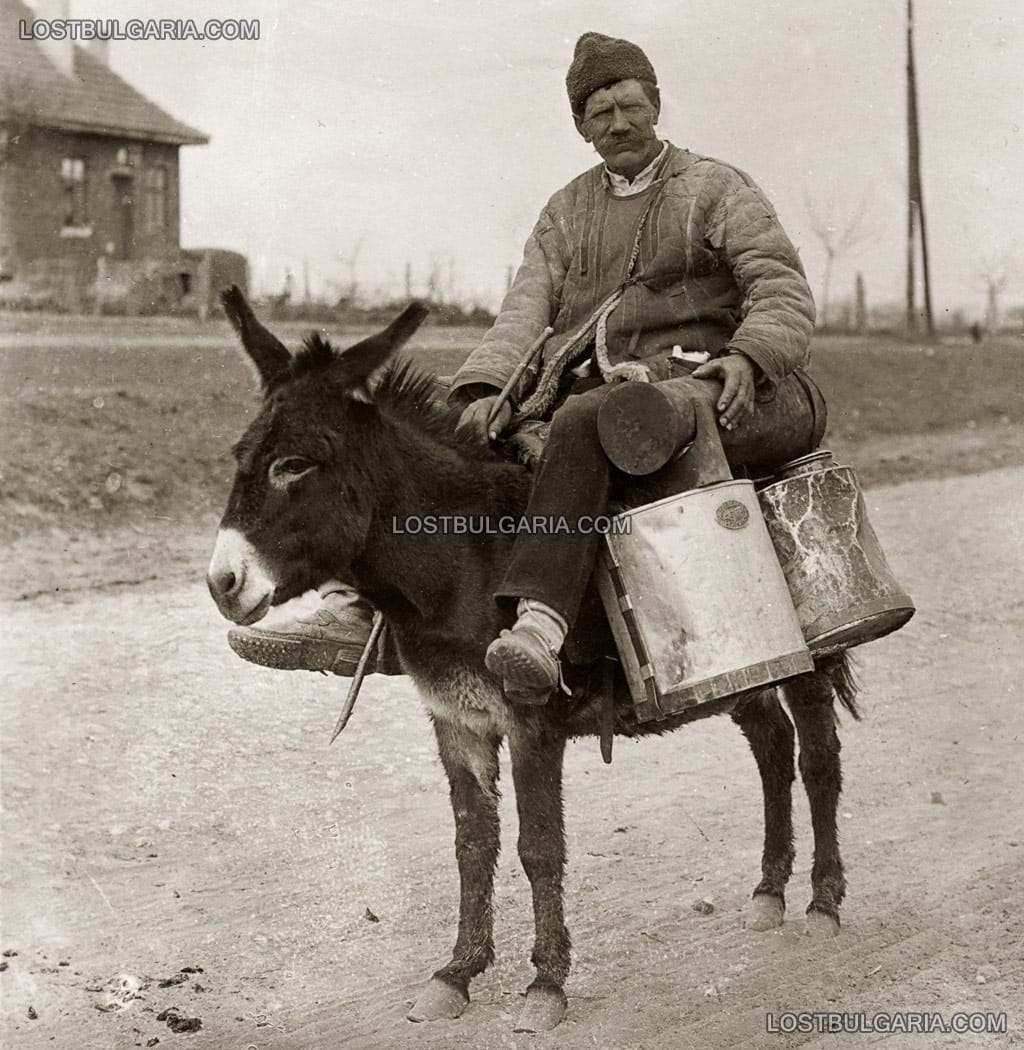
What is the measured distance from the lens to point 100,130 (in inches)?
417

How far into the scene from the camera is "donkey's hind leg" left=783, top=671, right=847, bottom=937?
5078mm

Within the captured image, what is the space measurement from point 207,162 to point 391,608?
11.7ft

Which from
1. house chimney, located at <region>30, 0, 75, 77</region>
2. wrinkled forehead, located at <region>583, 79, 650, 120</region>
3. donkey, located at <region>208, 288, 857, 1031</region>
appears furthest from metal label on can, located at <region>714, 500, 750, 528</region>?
house chimney, located at <region>30, 0, 75, 77</region>

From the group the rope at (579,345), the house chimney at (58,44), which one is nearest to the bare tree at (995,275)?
the rope at (579,345)

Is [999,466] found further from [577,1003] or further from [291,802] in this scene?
Result: [577,1003]

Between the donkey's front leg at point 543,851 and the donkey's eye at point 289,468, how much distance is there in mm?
1042

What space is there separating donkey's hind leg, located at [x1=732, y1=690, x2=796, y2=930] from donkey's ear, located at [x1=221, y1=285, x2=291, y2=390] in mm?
2347

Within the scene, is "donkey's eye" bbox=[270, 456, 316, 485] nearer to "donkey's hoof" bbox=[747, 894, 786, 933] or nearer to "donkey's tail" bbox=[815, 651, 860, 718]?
"donkey's tail" bbox=[815, 651, 860, 718]

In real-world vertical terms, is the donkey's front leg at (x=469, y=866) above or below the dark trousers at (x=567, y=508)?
below

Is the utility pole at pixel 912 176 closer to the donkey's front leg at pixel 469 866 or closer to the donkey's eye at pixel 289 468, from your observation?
the donkey's eye at pixel 289 468

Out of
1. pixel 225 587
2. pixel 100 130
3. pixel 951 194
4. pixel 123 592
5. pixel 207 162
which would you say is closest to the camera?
pixel 225 587

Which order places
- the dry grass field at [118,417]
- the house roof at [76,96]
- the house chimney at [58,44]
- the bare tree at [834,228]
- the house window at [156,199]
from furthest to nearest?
the house window at [156,199]
the dry grass field at [118,417]
the bare tree at [834,228]
the house roof at [76,96]
the house chimney at [58,44]

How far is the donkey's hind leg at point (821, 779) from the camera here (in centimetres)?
508

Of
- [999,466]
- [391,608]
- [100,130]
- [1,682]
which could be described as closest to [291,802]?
[1,682]
